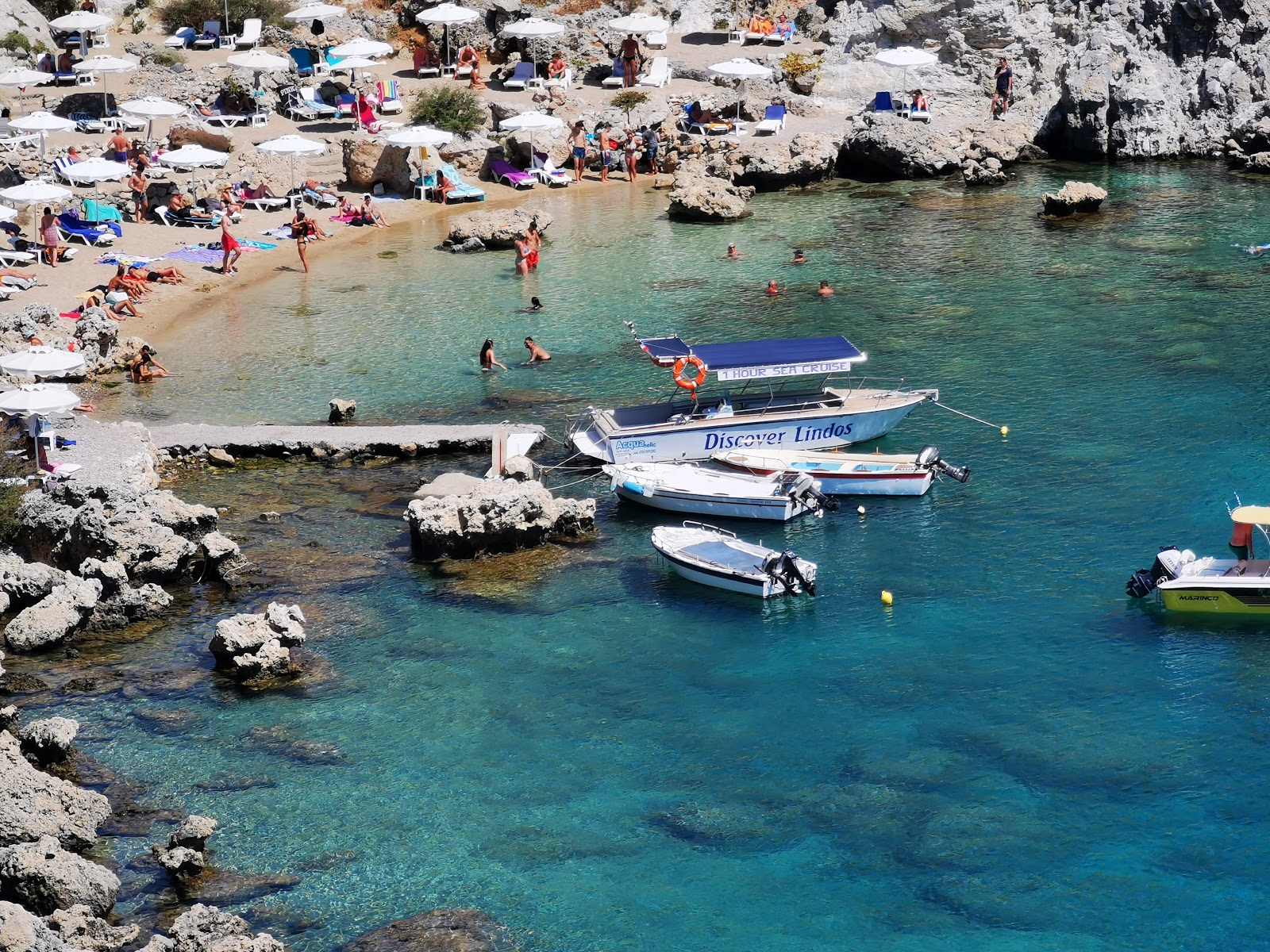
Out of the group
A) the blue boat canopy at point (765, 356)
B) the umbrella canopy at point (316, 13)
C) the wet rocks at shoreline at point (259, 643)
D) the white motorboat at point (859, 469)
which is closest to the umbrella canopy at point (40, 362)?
the wet rocks at shoreline at point (259, 643)

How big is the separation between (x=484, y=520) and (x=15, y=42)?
3930 cm

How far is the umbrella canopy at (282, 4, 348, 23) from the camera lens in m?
59.8

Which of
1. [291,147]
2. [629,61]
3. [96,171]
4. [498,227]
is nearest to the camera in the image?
[96,171]

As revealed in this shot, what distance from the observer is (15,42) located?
2251 inches

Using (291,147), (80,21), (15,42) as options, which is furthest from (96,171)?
(15,42)

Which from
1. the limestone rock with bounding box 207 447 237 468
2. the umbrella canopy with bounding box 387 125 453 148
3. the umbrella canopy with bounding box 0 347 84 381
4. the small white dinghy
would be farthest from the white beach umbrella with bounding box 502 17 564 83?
the small white dinghy

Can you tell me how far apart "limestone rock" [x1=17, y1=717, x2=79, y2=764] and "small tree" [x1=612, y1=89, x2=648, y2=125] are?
39528 millimetres

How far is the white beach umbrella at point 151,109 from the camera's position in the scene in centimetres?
5028

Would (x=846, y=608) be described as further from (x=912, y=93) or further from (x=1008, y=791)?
(x=912, y=93)

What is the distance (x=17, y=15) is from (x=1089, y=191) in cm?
4063

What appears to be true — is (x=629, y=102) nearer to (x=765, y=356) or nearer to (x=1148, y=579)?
(x=765, y=356)

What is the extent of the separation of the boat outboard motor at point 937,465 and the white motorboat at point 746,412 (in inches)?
76.8

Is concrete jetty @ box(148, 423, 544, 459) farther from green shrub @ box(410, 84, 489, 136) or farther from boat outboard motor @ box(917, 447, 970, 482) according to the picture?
green shrub @ box(410, 84, 489, 136)

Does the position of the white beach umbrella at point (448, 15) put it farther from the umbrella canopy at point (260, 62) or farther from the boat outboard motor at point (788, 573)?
the boat outboard motor at point (788, 573)
